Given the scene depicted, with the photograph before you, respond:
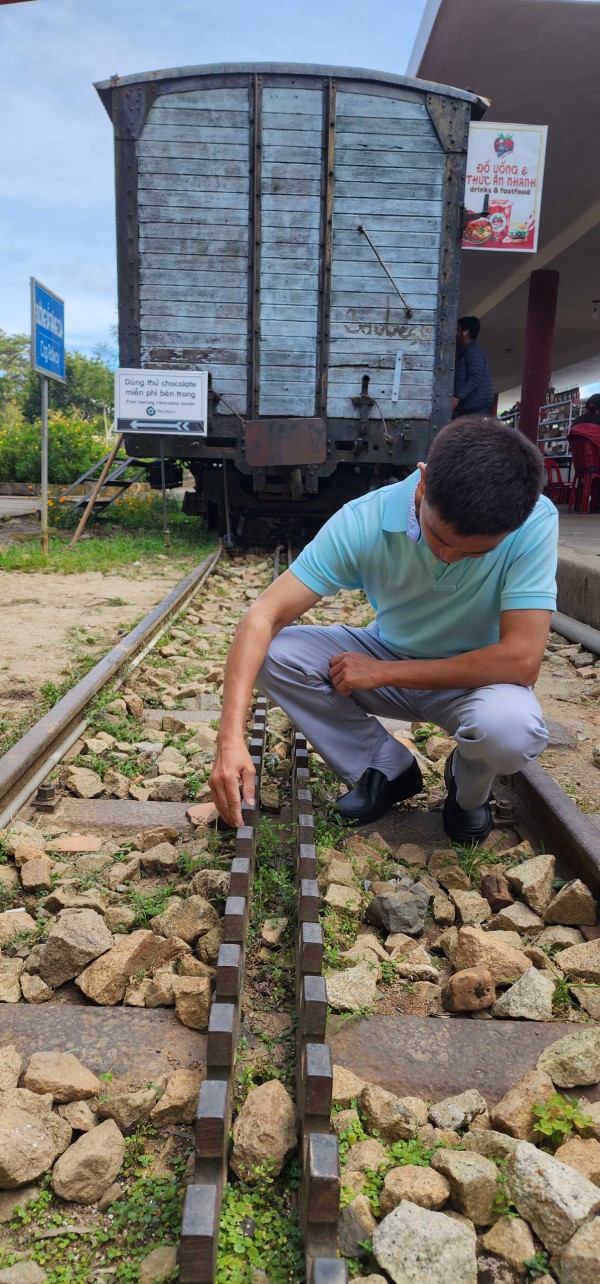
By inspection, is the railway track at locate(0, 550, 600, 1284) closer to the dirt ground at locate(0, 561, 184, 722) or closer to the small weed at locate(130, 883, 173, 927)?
the small weed at locate(130, 883, 173, 927)

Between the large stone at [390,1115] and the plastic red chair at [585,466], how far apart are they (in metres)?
10.1

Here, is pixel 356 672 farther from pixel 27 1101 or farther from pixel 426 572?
pixel 27 1101

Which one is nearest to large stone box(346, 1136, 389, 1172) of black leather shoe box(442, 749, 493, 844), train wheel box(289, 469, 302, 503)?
black leather shoe box(442, 749, 493, 844)

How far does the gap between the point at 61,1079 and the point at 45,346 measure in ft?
27.1

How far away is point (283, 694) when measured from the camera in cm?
268

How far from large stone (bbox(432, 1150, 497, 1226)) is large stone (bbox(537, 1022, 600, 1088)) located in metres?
0.32

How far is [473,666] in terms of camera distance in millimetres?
2410

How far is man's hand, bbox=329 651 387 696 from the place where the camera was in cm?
252

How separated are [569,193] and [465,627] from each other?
455 inches

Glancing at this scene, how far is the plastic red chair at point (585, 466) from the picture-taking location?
10.7 metres

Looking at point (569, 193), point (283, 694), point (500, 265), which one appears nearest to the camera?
point (283, 694)

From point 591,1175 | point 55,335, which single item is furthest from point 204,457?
point 591,1175

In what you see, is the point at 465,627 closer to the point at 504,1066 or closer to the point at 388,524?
the point at 388,524

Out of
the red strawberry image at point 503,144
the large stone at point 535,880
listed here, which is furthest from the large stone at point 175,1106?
the red strawberry image at point 503,144
